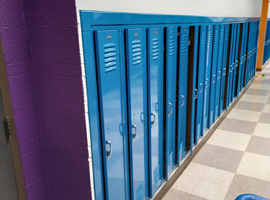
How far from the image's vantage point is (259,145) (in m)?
4.34

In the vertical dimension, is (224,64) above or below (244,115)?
above

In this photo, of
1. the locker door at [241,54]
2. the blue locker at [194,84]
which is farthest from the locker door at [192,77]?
the locker door at [241,54]

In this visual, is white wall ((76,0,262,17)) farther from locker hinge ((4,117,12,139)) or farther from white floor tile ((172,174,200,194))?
white floor tile ((172,174,200,194))

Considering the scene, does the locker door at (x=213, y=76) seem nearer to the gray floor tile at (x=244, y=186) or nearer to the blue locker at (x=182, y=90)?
the blue locker at (x=182, y=90)

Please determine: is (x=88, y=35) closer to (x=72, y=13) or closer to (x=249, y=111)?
(x=72, y=13)

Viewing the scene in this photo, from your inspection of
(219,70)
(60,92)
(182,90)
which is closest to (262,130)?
(219,70)

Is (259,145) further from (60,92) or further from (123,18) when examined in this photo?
(60,92)

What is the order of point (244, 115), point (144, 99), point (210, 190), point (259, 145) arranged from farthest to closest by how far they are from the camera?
point (244, 115) → point (259, 145) → point (210, 190) → point (144, 99)

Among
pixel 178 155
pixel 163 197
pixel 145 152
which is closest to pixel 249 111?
pixel 178 155

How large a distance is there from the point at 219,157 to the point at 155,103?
1952 mm

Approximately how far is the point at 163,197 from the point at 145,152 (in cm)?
83

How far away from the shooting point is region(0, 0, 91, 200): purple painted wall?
1617 mm

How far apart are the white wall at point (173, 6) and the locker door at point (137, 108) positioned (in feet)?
0.65

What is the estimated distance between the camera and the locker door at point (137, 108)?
2.10 meters
